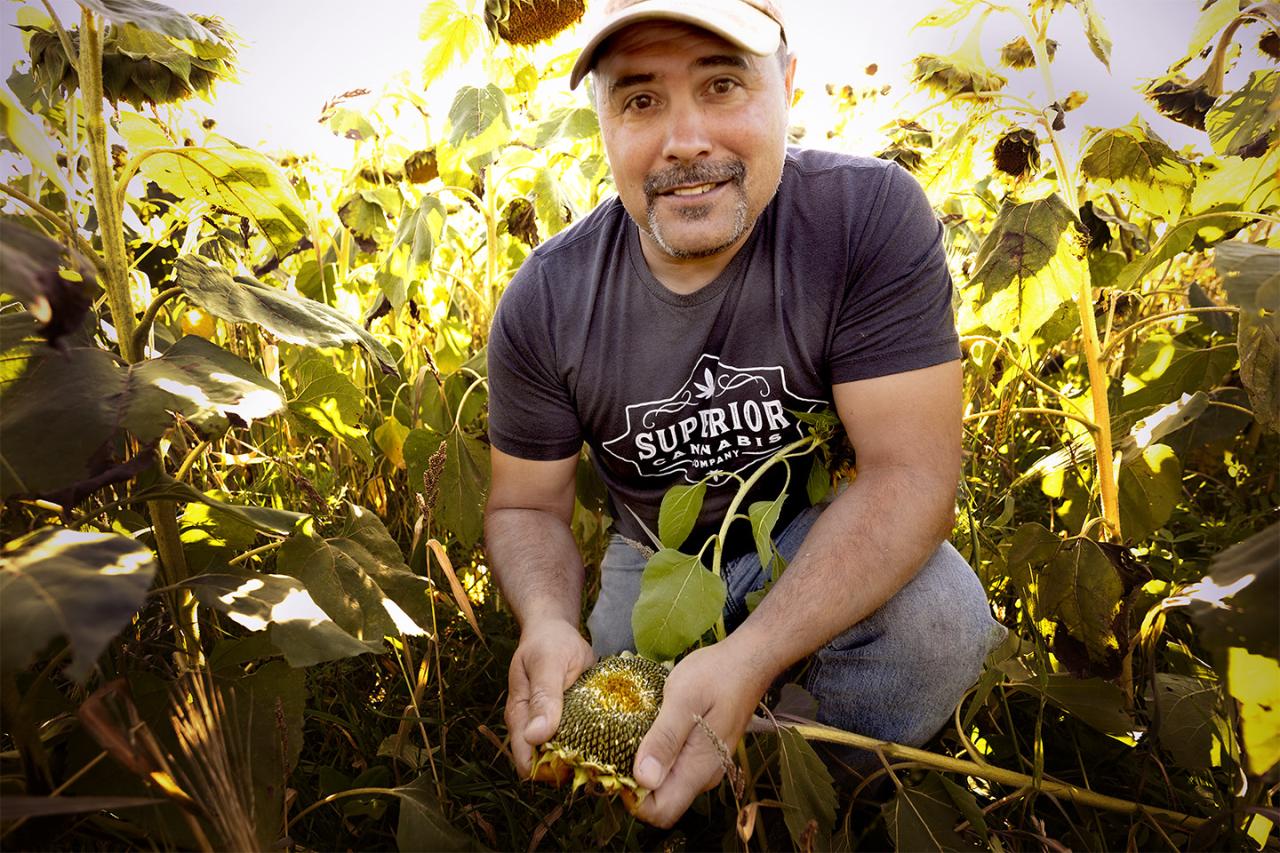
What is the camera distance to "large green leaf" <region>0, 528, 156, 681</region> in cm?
76

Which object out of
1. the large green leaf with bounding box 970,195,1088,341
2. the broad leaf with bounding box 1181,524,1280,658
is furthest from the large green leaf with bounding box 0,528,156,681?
the large green leaf with bounding box 970,195,1088,341

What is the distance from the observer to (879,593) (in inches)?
65.7

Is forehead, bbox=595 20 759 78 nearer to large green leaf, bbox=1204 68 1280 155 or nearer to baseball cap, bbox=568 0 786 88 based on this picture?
baseball cap, bbox=568 0 786 88

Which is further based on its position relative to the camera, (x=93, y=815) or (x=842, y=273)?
(x=842, y=273)

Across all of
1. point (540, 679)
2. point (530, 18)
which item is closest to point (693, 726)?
point (540, 679)

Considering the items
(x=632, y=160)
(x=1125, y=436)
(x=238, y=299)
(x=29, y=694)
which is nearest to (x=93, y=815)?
(x=29, y=694)

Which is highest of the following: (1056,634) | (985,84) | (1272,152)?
(985,84)

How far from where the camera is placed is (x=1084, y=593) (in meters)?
1.65

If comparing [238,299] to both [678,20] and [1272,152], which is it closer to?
[678,20]

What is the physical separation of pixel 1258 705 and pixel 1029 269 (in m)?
0.82

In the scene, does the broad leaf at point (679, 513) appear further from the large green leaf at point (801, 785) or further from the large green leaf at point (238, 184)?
the large green leaf at point (238, 184)

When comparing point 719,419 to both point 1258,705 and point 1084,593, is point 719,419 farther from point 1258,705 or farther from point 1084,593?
point 1258,705

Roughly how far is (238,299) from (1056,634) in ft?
4.84

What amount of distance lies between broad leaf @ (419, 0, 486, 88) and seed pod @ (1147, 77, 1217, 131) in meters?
1.67
